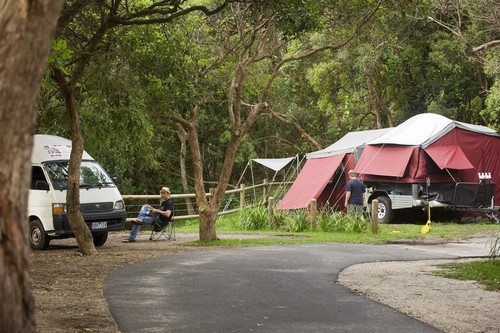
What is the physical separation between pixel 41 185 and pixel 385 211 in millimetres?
11139

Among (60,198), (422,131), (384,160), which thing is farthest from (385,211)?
(60,198)

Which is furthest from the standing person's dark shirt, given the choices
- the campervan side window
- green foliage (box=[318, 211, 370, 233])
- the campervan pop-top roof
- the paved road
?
the campervan side window

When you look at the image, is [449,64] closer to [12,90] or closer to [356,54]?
[356,54]

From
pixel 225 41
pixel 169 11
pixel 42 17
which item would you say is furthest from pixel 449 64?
pixel 42 17

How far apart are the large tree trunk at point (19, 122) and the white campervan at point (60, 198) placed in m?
14.8

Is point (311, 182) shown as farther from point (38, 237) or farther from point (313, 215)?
point (38, 237)

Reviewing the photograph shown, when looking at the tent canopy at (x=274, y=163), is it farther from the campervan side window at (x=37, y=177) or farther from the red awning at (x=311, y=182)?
the campervan side window at (x=37, y=177)

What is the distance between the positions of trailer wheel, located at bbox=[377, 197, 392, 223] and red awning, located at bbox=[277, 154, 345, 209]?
87.5 inches

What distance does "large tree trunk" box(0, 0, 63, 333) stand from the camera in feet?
12.2

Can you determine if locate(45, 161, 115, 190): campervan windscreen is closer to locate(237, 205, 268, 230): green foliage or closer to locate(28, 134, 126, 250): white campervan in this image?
locate(28, 134, 126, 250): white campervan

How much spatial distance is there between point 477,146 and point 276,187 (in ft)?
30.5

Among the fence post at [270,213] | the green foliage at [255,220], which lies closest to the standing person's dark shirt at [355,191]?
the fence post at [270,213]

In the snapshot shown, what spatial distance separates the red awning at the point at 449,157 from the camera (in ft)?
84.2

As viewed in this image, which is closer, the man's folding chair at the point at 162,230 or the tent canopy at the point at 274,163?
the man's folding chair at the point at 162,230
